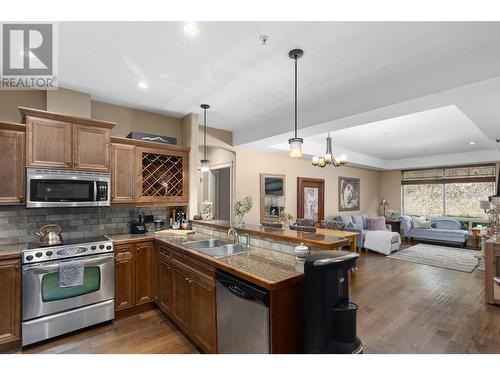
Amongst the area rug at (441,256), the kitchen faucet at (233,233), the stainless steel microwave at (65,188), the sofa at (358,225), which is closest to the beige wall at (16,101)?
the stainless steel microwave at (65,188)

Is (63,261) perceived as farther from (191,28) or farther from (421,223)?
(421,223)

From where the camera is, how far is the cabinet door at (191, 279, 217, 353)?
2.07 m

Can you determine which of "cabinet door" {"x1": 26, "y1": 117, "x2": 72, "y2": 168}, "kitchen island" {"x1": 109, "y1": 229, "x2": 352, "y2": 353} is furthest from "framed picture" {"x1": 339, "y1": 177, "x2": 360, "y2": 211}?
"cabinet door" {"x1": 26, "y1": 117, "x2": 72, "y2": 168}

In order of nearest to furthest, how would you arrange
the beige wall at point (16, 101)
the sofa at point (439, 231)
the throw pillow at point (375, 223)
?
the beige wall at point (16, 101) → the sofa at point (439, 231) → the throw pillow at point (375, 223)

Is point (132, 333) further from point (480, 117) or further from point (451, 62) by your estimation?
point (480, 117)

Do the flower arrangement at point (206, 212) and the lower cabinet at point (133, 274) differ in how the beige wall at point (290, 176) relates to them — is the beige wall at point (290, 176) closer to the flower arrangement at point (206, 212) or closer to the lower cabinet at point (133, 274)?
the flower arrangement at point (206, 212)

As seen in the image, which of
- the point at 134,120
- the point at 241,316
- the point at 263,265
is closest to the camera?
the point at 241,316

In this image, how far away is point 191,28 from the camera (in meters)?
1.87

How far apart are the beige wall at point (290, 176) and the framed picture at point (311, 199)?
5.6 inches

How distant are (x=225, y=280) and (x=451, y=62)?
279 cm

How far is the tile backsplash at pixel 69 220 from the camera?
2781 millimetres

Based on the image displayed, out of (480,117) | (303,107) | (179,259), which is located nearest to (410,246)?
(480,117)

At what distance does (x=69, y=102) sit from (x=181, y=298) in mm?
2691

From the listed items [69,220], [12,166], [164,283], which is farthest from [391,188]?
[12,166]
